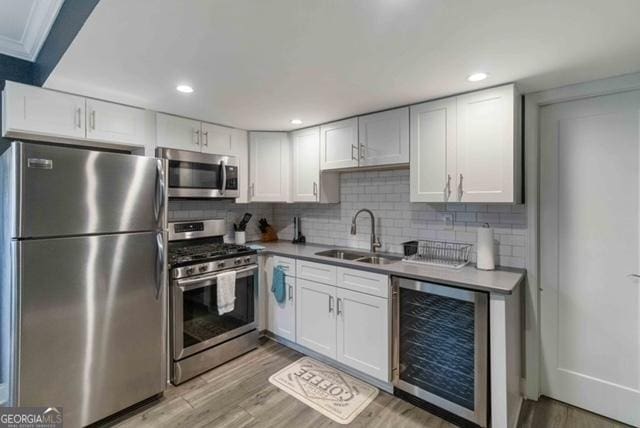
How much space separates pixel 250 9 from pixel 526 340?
2.78 m

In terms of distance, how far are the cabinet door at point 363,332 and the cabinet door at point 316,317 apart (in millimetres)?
75

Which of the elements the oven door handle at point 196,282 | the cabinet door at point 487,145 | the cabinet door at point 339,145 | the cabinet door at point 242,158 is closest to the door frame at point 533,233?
the cabinet door at point 487,145

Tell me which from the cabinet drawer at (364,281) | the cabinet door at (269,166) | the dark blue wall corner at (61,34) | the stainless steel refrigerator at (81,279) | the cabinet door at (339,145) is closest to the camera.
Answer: the dark blue wall corner at (61,34)

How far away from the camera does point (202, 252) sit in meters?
2.85

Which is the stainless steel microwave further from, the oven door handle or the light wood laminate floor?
the light wood laminate floor

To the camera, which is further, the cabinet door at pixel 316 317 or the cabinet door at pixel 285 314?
the cabinet door at pixel 285 314

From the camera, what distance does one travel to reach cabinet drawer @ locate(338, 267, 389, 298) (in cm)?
233

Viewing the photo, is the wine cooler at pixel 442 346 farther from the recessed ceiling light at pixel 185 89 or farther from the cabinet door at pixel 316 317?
the recessed ceiling light at pixel 185 89

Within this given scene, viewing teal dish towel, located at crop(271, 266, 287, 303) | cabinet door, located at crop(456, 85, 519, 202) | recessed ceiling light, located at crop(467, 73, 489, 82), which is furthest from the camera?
teal dish towel, located at crop(271, 266, 287, 303)

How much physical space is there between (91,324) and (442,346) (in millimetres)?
Answer: 2256

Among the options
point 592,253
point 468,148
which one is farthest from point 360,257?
point 592,253

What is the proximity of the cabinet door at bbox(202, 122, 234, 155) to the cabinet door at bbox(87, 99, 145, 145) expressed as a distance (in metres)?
0.58

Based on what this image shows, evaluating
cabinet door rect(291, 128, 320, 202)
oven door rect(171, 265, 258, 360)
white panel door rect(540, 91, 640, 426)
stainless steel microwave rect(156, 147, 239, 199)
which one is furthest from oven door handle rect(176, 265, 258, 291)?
white panel door rect(540, 91, 640, 426)

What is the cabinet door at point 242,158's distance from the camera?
3373 mm
